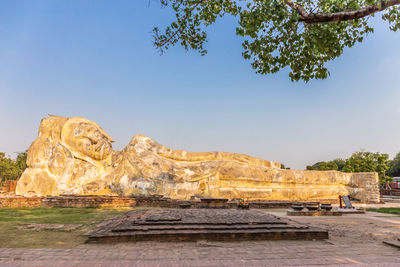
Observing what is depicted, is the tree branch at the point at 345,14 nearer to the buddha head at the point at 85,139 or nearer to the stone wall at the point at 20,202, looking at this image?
the stone wall at the point at 20,202

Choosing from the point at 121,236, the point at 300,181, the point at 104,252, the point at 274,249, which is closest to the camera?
the point at 104,252

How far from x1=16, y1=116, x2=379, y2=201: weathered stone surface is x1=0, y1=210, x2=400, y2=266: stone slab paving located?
31.2 feet

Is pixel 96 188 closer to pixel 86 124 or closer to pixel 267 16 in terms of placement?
pixel 86 124

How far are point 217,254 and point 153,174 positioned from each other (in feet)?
35.4

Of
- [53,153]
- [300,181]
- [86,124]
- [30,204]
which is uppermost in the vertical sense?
[86,124]

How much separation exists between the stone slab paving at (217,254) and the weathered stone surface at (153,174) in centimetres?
950

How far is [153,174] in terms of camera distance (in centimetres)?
1430

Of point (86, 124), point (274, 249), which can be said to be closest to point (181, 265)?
point (274, 249)

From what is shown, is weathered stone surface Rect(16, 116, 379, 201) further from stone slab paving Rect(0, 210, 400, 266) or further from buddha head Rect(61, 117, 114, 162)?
stone slab paving Rect(0, 210, 400, 266)

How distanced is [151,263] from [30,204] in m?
9.92

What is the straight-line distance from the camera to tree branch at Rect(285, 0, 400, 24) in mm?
4234

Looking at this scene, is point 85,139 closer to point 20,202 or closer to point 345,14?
point 20,202

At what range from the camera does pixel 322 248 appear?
441 cm

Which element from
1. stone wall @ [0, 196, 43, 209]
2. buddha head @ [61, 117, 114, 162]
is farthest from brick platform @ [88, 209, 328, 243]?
buddha head @ [61, 117, 114, 162]
